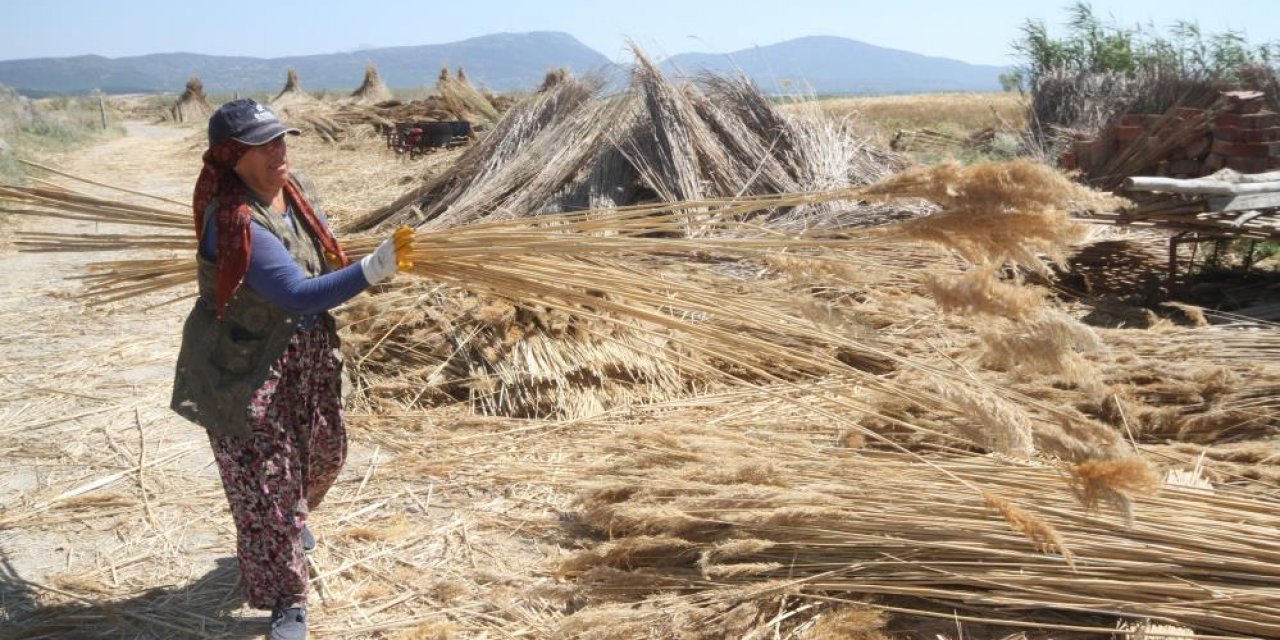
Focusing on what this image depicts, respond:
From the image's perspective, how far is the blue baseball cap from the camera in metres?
2.13

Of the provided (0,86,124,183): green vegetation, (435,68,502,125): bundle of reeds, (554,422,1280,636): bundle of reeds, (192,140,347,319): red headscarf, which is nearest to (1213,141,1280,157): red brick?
(554,422,1280,636): bundle of reeds

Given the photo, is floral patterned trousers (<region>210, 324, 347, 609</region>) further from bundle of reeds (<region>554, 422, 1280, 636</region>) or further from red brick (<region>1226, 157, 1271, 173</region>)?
red brick (<region>1226, 157, 1271, 173</region>)

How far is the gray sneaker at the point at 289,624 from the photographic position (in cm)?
235

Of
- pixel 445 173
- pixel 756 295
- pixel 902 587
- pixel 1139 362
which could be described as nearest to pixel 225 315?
pixel 756 295

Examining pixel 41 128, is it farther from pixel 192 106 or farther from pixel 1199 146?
pixel 1199 146

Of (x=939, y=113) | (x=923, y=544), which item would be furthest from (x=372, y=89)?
(x=923, y=544)

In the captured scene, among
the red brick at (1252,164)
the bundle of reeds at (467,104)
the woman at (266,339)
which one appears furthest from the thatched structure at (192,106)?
the woman at (266,339)

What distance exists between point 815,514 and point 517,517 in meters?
1.04

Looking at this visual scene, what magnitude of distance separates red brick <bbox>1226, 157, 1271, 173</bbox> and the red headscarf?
597 cm

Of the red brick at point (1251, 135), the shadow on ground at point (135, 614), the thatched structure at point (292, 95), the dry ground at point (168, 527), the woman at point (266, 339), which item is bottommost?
the shadow on ground at point (135, 614)

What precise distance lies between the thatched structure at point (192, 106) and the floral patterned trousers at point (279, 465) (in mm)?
31695

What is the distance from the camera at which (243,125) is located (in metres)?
2.13

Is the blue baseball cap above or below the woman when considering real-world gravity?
above

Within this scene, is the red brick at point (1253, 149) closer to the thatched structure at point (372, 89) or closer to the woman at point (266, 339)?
the woman at point (266, 339)
